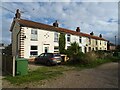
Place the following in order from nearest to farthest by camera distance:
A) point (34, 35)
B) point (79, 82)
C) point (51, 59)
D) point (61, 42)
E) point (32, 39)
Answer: point (79, 82) < point (51, 59) < point (32, 39) < point (34, 35) < point (61, 42)

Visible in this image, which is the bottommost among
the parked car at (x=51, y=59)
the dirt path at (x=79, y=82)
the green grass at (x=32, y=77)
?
the dirt path at (x=79, y=82)

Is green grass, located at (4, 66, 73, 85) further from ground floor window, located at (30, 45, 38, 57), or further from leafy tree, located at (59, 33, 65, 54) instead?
leafy tree, located at (59, 33, 65, 54)

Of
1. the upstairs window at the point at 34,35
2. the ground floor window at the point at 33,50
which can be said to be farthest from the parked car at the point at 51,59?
the upstairs window at the point at 34,35

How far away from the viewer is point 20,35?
2325cm

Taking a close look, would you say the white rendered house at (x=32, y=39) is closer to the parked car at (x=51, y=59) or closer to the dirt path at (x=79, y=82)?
the parked car at (x=51, y=59)

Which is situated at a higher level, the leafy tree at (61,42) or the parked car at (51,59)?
the leafy tree at (61,42)

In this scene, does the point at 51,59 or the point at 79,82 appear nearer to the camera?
the point at 79,82

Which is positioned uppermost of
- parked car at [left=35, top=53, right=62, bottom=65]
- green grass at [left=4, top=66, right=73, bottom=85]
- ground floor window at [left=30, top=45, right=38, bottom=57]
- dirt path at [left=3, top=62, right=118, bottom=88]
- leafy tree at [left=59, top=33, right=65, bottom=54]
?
leafy tree at [left=59, top=33, right=65, bottom=54]

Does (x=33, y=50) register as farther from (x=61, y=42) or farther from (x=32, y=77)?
(x=32, y=77)

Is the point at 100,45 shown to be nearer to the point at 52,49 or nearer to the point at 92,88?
the point at 52,49

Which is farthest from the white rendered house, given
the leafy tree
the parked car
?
the parked car

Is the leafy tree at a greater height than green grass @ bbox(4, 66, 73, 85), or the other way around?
the leafy tree

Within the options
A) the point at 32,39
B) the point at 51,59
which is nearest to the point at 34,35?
the point at 32,39

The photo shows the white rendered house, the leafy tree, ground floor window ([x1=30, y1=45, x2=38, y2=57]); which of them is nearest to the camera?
the white rendered house
